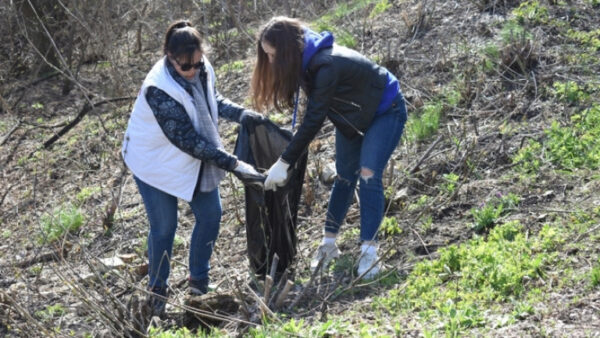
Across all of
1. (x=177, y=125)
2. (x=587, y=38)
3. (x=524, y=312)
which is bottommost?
(x=524, y=312)

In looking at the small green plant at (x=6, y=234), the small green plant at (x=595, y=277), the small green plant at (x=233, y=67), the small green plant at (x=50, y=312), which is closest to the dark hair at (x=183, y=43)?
the small green plant at (x=50, y=312)

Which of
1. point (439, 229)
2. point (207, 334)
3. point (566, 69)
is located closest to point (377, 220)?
point (439, 229)

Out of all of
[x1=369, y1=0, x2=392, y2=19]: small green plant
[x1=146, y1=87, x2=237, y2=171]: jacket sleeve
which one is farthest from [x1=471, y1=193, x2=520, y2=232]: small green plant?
[x1=369, y1=0, x2=392, y2=19]: small green plant

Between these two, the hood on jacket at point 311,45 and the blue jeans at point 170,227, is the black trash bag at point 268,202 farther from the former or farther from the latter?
the hood on jacket at point 311,45

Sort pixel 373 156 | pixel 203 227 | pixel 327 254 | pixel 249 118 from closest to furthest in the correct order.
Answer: pixel 373 156
pixel 203 227
pixel 249 118
pixel 327 254

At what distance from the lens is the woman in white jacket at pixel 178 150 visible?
444 centimetres

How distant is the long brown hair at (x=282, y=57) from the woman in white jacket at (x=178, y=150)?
14.7 inches

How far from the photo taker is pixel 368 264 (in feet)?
15.8

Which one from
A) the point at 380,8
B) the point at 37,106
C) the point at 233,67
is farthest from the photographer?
the point at 37,106

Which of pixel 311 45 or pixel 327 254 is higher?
pixel 311 45

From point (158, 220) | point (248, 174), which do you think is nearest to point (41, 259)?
point (158, 220)

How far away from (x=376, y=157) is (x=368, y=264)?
657 millimetres

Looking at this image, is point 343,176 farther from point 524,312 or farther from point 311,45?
point 524,312

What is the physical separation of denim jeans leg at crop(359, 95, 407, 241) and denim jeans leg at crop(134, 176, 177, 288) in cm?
113
